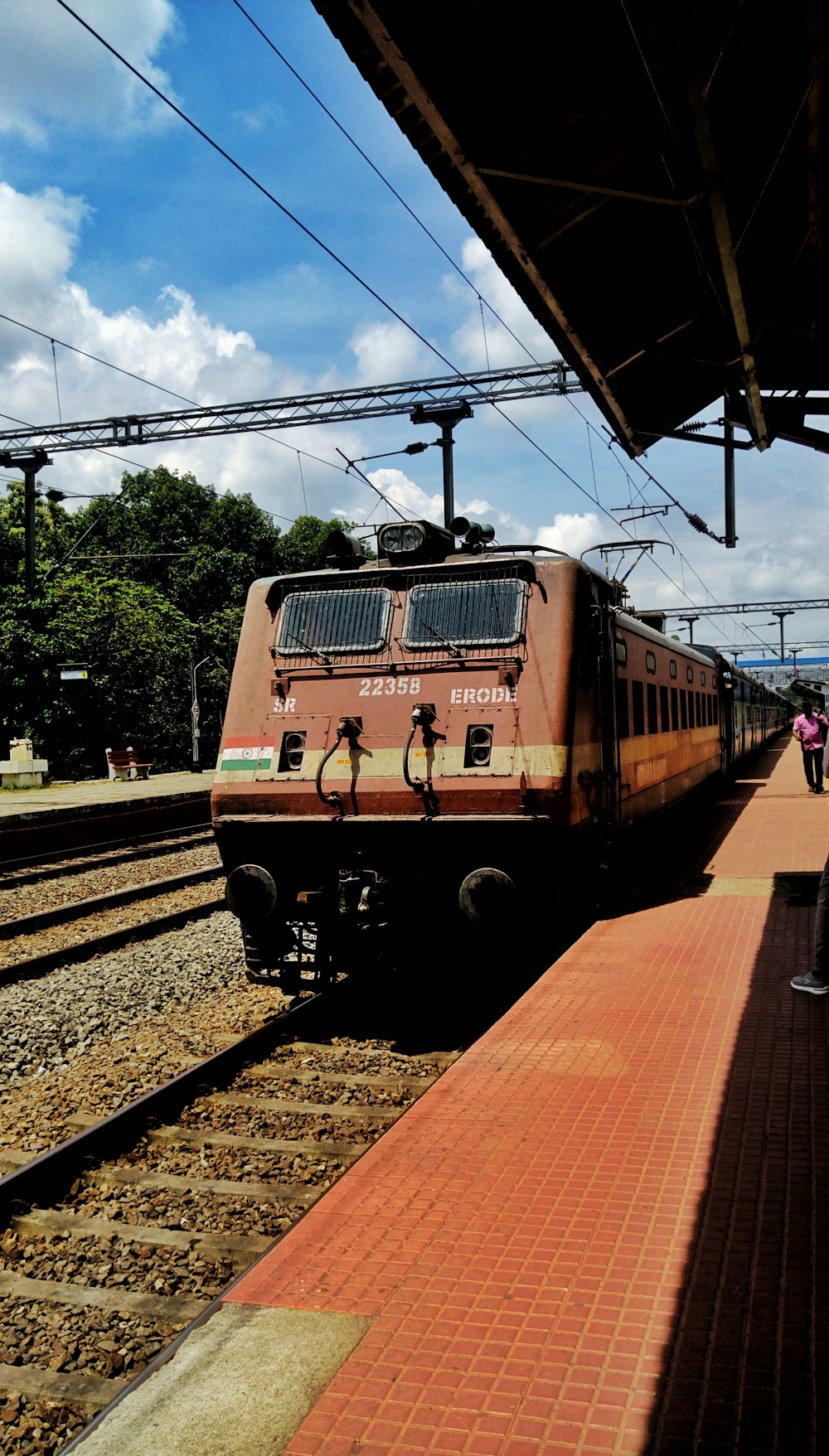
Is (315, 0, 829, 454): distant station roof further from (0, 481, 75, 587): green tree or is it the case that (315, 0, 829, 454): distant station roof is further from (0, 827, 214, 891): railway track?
(0, 481, 75, 587): green tree

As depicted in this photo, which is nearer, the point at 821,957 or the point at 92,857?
the point at 821,957

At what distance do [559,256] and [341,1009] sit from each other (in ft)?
17.5

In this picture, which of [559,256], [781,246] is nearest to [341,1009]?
[559,256]

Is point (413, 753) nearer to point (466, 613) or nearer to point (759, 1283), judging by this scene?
point (466, 613)

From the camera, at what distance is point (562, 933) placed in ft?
27.9

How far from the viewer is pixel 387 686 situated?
733 cm

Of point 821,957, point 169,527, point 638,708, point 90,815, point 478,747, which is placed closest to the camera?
point 821,957

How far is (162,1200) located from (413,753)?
312 centimetres

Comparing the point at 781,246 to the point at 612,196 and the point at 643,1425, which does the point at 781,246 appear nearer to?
the point at 612,196

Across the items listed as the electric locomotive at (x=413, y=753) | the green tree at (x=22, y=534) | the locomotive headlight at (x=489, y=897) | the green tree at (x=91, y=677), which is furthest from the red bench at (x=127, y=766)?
the locomotive headlight at (x=489, y=897)

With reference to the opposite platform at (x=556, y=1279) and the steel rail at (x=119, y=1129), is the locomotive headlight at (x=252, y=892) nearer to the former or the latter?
the steel rail at (x=119, y=1129)

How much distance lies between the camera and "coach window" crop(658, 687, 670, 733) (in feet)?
38.8

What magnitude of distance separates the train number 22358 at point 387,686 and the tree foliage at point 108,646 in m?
18.9

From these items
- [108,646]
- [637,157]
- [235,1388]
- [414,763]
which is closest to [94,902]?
[414,763]
